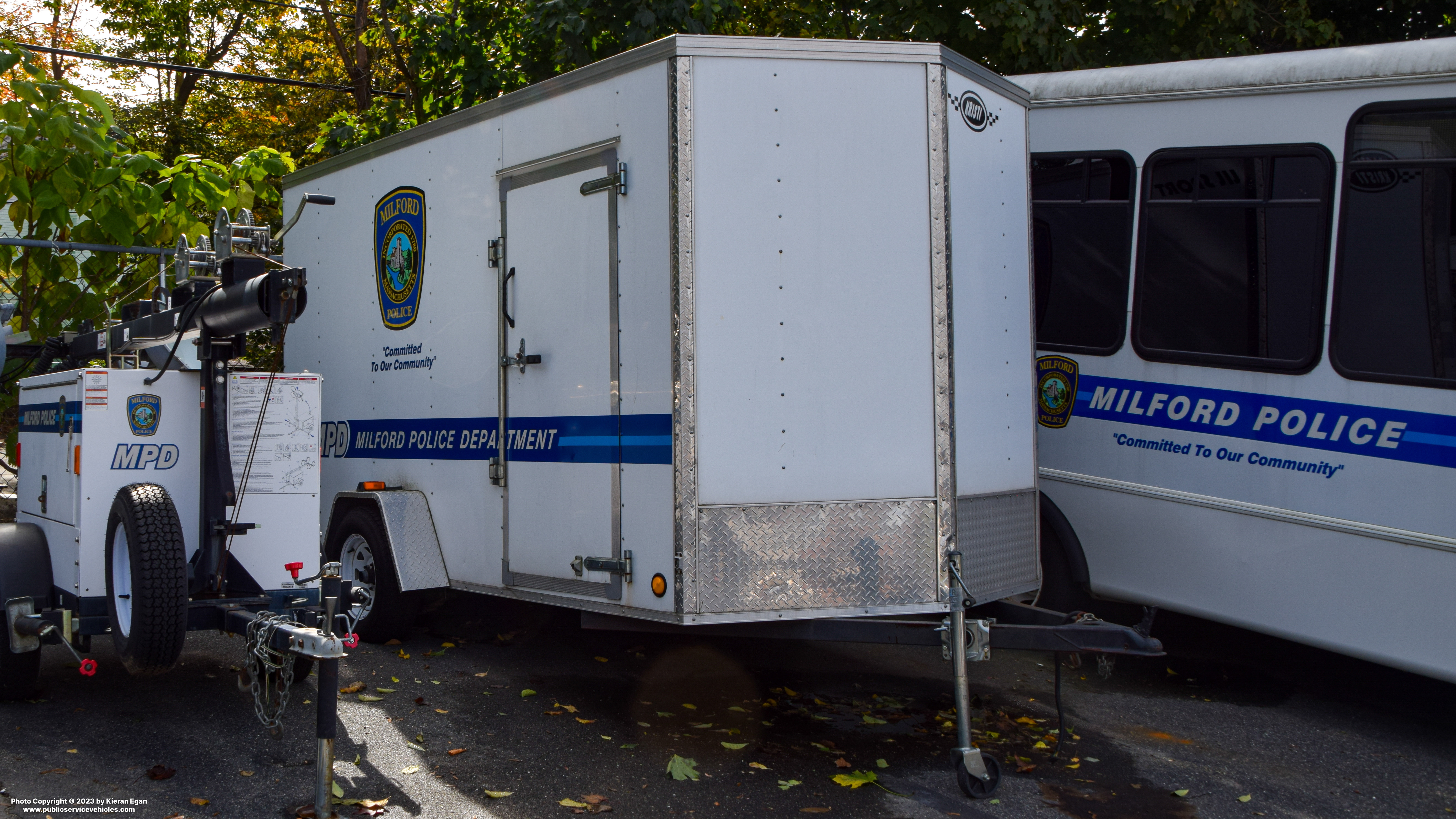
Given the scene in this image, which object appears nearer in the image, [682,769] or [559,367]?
[682,769]

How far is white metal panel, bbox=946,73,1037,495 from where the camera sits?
498 cm

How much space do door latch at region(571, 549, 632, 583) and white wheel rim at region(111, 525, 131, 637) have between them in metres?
1.89

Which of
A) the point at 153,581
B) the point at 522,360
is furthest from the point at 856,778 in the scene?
the point at 153,581

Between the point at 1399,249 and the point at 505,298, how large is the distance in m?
4.36

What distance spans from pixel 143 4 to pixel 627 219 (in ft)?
68.3

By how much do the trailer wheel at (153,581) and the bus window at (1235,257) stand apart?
4892mm

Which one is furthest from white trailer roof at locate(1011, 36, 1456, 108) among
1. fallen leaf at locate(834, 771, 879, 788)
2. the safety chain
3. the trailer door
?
the safety chain

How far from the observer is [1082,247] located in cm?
651

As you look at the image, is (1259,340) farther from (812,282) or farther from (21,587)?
(21,587)

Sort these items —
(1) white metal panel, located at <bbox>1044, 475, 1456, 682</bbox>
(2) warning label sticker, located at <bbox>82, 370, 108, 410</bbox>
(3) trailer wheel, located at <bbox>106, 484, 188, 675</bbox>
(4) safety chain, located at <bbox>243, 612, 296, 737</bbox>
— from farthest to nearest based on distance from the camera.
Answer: (1) white metal panel, located at <bbox>1044, 475, 1456, 682</bbox> → (2) warning label sticker, located at <bbox>82, 370, 108, 410</bbox> → (3) trailer wheel, located at <bbox>106, 484, 188, 675</bbox> → (4) safety chain, located at <bbox>243, 612, 296, 737</bbox>

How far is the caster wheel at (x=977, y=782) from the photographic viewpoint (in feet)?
14.1

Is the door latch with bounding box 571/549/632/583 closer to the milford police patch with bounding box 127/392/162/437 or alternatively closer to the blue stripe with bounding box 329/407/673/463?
the blue stripe with bounding box 329/407/673/463

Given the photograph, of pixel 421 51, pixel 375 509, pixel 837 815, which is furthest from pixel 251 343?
pixel 837 815

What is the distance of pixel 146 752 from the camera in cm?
465
